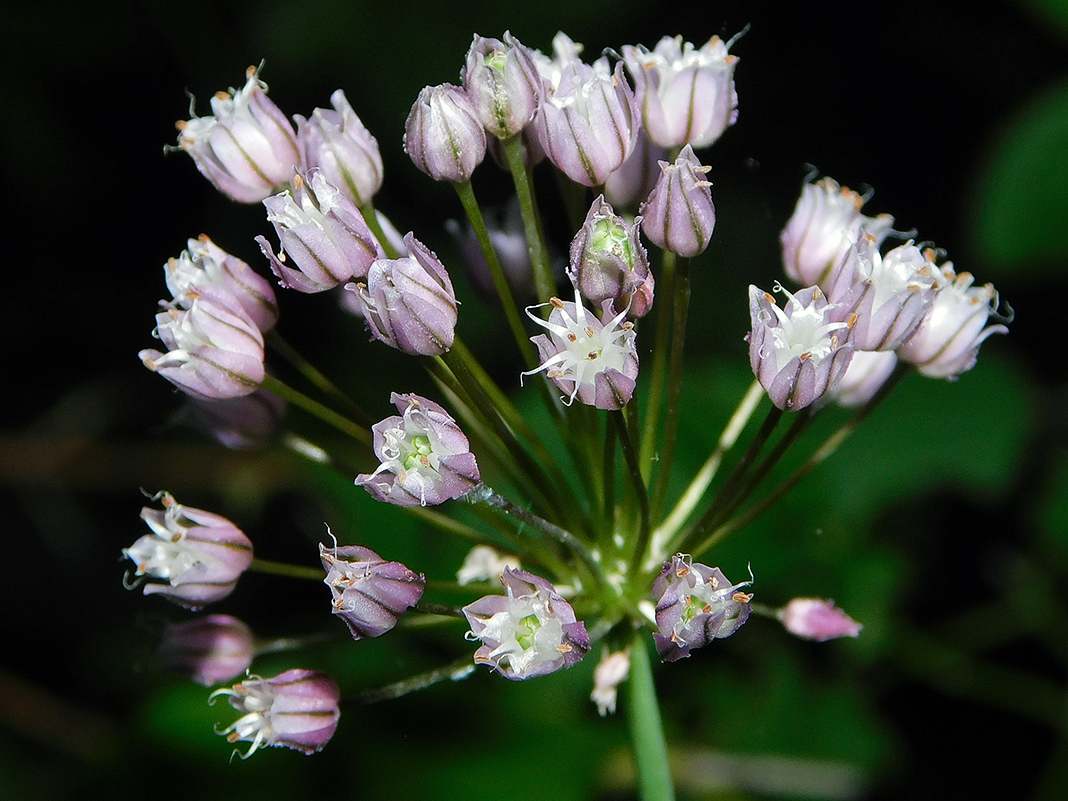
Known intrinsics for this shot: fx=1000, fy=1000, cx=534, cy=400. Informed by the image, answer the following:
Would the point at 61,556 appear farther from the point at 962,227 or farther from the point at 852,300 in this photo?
the point at 962,227

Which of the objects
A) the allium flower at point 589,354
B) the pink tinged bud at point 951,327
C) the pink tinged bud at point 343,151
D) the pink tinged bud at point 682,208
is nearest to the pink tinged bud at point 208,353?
the pink tinged bud at point 343,151

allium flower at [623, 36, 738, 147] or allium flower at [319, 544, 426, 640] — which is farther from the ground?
allium flower at [623, 36, 738, 147]

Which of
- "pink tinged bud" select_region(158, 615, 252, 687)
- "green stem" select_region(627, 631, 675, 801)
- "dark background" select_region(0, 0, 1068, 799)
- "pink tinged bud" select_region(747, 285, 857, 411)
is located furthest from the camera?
"dark background" select_region(0, 0, 1068, 799)

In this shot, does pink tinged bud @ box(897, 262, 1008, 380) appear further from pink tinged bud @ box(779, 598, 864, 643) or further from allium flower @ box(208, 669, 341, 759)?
allium flower @ box(208, 669, 341, 759)

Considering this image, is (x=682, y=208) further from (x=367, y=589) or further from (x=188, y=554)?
(x=188, y=554)

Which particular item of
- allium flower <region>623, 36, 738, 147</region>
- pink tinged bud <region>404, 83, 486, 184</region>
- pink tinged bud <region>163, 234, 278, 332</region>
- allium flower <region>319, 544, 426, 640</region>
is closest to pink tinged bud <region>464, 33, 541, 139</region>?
pink tinged bud <region>404, 83, 486, 184</region>

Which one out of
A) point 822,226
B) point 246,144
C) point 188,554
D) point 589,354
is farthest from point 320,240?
point 822,226
